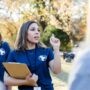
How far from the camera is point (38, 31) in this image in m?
3.35

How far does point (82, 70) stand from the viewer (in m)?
0.86

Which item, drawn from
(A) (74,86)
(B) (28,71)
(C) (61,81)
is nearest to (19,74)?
(B) (28,71)

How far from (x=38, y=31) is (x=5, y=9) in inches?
295

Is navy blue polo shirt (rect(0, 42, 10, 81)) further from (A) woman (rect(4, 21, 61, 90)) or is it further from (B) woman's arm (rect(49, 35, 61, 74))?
(B) woman's arm (rect(49, 35, 61, 74))

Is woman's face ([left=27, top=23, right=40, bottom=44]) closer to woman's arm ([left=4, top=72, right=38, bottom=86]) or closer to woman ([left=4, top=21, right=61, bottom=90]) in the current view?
woman ([left=4, top=21, right=61, bottom=90])

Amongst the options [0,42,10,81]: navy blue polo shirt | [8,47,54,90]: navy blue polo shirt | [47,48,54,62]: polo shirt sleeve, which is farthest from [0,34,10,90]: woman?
[47,48,54,62]: polo shirt sleeve

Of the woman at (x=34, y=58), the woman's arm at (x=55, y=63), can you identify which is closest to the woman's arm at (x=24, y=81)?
the woman at (x=34, y=58)

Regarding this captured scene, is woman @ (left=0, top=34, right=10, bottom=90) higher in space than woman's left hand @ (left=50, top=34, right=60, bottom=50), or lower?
lower

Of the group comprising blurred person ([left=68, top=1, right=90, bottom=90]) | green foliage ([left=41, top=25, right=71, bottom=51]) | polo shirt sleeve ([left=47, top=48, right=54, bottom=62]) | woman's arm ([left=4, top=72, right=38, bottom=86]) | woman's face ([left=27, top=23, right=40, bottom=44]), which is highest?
blurred person ([left=68, top=1, right=90, bottom=90])

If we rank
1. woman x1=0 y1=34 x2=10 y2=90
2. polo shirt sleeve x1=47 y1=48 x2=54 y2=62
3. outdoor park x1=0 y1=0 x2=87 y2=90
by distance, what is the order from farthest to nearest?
outdoor park x1=0 y1=0 x2=87 y2=90 → woman x1=0 y1=34 x2=10 y2=90 → polo shirt sleeve x1=47 y1=48 x2=54 y2=62

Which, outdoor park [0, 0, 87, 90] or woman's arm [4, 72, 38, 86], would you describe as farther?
outdoor park [0, 0, 87, 90]

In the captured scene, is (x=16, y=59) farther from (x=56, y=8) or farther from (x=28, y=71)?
(x=56, y=8)

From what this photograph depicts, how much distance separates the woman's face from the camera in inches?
130

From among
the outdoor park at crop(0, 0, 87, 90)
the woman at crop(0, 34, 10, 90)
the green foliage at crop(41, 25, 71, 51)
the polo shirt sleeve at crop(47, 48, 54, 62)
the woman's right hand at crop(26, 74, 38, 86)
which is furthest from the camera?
the outdoor park at crop(0, 0, 87, 90)
